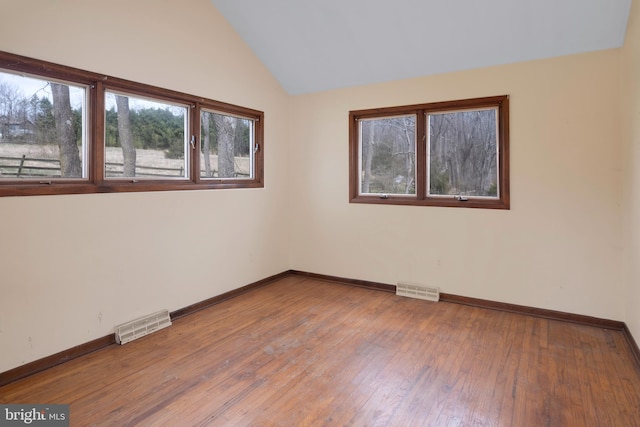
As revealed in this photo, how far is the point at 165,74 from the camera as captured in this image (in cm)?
329

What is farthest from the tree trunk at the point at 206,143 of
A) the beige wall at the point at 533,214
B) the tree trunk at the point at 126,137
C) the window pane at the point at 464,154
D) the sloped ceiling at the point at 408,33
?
the window pane at the point at 464,154

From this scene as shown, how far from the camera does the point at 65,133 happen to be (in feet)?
8.88

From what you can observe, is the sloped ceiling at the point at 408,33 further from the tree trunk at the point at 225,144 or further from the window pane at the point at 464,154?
the tree trunk at the point at 225,144

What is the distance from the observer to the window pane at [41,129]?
241cm

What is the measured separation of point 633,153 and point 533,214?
92 centimetres

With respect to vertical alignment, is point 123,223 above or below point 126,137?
below

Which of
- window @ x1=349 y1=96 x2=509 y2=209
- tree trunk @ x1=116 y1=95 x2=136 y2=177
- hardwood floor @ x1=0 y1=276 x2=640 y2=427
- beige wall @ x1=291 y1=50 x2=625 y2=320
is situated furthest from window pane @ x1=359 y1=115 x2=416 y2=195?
tree trunk @ x1=116 y1=95 x2=136 y2=177

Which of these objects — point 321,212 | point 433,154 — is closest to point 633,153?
point 433,154

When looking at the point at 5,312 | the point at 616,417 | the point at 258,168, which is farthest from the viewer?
the point at 258,168

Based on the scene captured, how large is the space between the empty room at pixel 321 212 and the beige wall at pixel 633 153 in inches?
1.4

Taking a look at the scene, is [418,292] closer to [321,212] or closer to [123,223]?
[321,212]

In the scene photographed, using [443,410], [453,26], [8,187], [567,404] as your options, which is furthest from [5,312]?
[453,26]

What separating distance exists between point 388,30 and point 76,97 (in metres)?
2.78

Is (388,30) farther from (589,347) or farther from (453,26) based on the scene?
(589,347)
